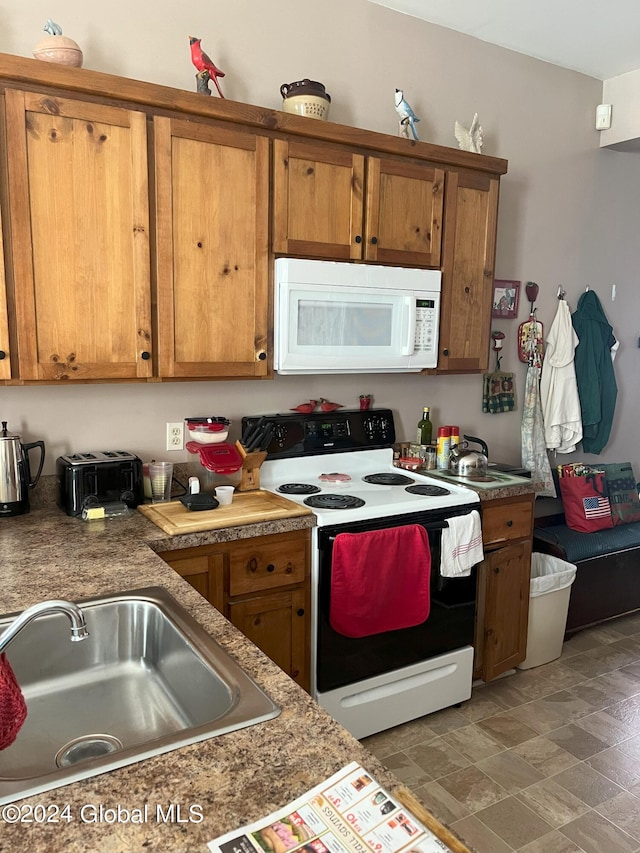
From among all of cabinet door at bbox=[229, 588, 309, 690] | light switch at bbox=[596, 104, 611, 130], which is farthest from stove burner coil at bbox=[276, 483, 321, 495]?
light switch at bbox=[596, 104, 611, 130]

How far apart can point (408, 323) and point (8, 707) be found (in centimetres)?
213

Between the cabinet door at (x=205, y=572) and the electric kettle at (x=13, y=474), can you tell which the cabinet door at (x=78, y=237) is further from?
the cabinet door at (x=205, y=572)

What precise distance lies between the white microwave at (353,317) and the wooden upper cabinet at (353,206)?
74 millimetres

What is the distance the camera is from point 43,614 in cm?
97

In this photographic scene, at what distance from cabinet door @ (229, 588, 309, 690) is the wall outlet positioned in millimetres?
749

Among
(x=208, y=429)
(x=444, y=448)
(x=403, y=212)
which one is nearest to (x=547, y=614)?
(x=444, y=448)

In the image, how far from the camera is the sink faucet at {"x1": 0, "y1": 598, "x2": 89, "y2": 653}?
92 cm

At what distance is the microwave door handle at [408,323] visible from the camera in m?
2.69

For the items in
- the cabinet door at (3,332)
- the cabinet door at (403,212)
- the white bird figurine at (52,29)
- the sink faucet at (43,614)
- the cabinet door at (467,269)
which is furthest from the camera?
the cabinet door at (467,269)

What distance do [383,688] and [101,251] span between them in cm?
188

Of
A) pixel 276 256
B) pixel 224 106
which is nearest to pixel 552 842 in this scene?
pixel 276 256

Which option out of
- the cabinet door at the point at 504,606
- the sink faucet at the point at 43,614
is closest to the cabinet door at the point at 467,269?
the cabinet door at the point at 504,606

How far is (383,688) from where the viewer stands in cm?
245

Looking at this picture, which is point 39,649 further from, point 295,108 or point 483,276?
point 483,276
